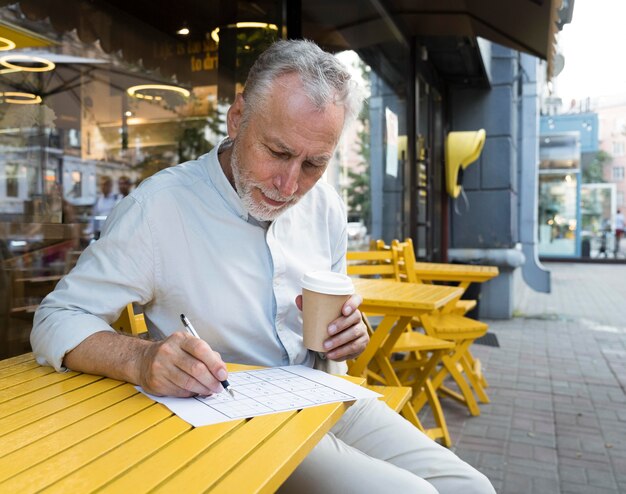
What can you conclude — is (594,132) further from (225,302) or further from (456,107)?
(225,302)

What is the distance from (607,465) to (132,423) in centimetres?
301

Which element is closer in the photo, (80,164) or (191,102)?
(80,164)

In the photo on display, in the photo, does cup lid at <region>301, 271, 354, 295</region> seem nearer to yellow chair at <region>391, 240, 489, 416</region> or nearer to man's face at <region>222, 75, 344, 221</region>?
man's face at <region>222, 75, 344, 221</region>

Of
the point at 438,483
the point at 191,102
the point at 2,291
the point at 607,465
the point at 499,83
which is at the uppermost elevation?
the point at 499,83

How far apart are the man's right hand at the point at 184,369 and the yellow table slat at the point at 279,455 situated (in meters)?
0.18

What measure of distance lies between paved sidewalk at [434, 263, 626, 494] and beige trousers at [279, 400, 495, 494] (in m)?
1.62

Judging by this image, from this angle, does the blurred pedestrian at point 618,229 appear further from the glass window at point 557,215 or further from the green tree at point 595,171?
the green tree at point 595,171

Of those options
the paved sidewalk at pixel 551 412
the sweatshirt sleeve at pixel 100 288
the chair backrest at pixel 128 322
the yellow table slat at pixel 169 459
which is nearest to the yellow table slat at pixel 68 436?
the yellow table slat at pixel 169 459

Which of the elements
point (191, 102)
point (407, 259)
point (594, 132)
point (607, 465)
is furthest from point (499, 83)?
point (594, 132)

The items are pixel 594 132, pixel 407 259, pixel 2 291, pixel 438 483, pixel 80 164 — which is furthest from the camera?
pixel 594 132

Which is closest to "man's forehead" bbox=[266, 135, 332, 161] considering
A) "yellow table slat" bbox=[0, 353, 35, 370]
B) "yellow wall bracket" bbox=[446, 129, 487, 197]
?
"yellow table slat" bbox=[0, 353, 35, 370]

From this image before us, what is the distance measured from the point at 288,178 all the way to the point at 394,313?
152 cm

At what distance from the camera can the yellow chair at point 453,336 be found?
3.77m

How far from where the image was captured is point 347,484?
49.6 inches
